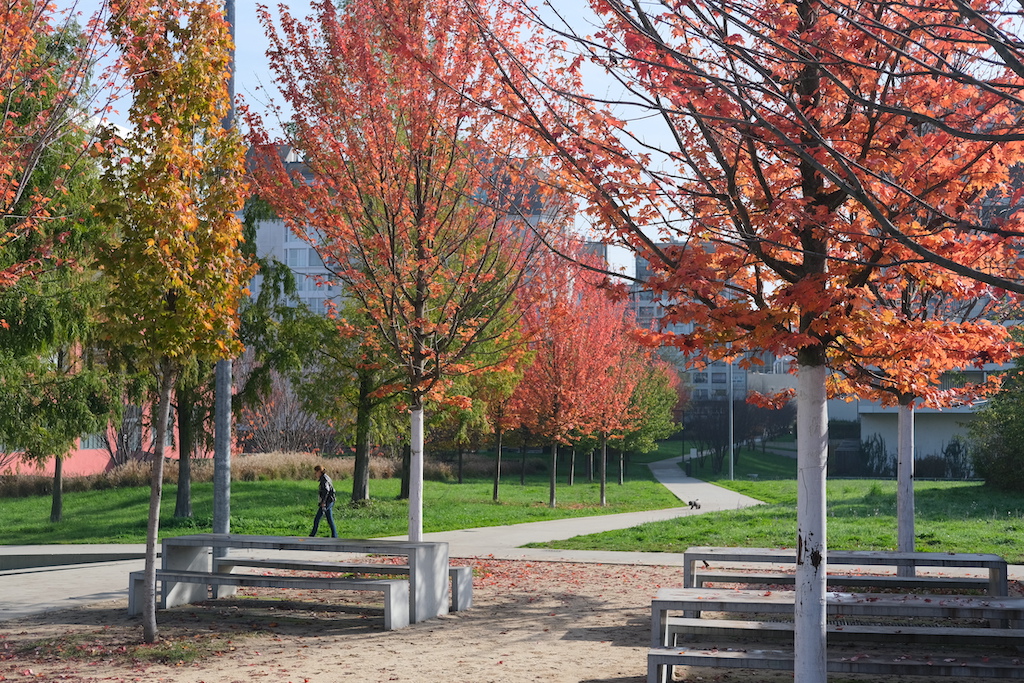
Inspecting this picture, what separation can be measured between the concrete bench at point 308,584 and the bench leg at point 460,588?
35.1 inches

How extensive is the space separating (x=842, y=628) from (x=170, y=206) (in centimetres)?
681

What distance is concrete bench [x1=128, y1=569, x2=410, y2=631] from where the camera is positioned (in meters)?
9.35

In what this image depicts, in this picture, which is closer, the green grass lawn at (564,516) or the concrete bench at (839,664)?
the concrete bench at (839,664)

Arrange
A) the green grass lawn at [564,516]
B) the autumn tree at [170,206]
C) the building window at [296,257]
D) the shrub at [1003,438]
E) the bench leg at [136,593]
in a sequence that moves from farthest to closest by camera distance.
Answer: the building window at [296,257] → the shrub at [1003,438] → the green grass lawn at [564,516] → the bench leg at [136,593] → the autumn tree at [170,206]

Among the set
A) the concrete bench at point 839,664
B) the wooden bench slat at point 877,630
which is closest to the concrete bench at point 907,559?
the wooden bench slat at point 877,630

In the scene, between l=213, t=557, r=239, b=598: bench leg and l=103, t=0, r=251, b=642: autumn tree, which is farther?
l=213, t=557, r=239, b=598: bench leg

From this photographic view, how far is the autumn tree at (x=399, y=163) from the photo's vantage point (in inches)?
448

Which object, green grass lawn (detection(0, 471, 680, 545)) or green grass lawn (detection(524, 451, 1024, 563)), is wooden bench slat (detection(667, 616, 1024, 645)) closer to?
green grass lawn (detection(524, 451, 1024, 563))

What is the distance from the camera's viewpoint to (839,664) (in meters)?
6.27

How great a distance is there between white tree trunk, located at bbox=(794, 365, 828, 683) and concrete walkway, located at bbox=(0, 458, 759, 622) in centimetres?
877

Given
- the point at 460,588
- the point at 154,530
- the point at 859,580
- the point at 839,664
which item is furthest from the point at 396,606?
the point at 839,664

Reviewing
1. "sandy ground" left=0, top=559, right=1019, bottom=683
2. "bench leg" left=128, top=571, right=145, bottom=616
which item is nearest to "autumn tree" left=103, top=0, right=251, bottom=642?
"sandy ground" left=0, top=559, right=1019, bottom=683

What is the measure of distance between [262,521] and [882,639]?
16.7 m

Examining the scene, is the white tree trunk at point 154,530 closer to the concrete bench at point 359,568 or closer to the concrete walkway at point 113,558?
the concrete bench at point 359,568
